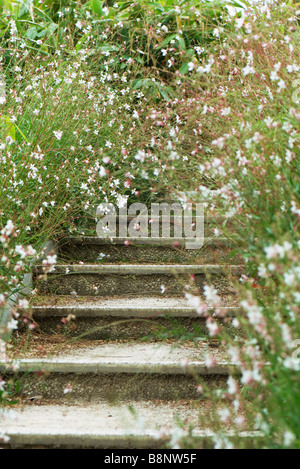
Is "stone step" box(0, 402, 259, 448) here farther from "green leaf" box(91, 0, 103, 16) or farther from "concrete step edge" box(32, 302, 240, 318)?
"green leaf" box(91, 0, 103, 16)

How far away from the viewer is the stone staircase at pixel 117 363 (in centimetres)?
189

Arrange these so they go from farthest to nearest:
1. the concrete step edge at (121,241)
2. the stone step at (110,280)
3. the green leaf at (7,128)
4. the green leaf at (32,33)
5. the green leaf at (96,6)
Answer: the green leaf at (32,33), the green leaf at (96,6), the concrete step edge at (121,241), the stone step at (110,280), the green leaf at (7,128)

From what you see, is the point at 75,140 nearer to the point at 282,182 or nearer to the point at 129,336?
the point at 129,336

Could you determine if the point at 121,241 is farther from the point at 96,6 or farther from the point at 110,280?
the point at 96,6

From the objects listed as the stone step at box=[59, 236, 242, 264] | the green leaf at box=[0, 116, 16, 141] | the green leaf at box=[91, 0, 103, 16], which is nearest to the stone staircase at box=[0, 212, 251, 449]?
the stone step at box=[59, 236, 242, 264]

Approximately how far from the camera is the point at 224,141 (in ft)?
6.57

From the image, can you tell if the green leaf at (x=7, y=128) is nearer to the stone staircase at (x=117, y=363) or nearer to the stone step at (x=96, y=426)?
the stone staircase at (x=117, y=363)

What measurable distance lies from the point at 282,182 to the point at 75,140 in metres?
2.00

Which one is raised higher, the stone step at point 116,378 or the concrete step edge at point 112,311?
the concrete step edge at point 112,311

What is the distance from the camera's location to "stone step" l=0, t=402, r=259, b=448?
1.86m

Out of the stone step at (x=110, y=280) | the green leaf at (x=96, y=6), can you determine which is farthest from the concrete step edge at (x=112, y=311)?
the green leaf at (x=96, y=6)

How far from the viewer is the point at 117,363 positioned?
228cm

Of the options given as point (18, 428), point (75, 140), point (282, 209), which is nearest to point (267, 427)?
Result: point (282, 209)
